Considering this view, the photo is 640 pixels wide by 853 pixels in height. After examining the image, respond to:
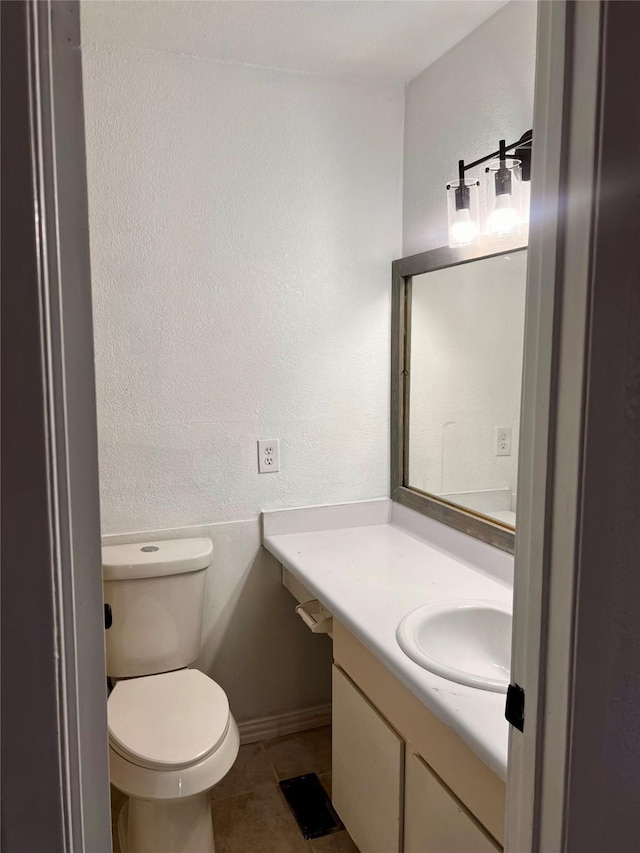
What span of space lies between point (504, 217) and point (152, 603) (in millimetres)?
1486

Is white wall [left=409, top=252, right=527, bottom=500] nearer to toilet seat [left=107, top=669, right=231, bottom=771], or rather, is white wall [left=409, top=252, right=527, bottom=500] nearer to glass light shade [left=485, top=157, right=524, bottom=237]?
glass light shade [left=485, top=157, right=524, bottom=237]

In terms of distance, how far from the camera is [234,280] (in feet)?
6.86

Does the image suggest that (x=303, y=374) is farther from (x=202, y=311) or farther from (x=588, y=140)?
(x=588, y=140)

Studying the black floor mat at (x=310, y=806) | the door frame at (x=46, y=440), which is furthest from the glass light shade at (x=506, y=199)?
the black floor mat at (x=310, y=806)

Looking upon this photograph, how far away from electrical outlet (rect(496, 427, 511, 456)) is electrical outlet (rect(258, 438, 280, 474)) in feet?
2.38

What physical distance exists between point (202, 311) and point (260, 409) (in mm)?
369

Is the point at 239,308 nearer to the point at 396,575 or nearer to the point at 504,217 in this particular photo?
the point at 504,217

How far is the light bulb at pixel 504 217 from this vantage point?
1.70 meters

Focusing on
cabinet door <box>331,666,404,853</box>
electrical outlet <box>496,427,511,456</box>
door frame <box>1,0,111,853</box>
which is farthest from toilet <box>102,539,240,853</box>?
door frame <box>1,0,111,853</box>

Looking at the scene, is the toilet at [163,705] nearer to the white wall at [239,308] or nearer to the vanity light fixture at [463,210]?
the white wall at [239,308]

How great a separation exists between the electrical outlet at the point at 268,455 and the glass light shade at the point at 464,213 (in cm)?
87

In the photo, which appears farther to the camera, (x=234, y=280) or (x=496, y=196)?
(x=234, y=280)

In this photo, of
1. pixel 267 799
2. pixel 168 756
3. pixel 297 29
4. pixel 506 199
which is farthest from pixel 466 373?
pixel 267 799

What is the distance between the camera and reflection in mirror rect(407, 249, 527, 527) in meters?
1.82
